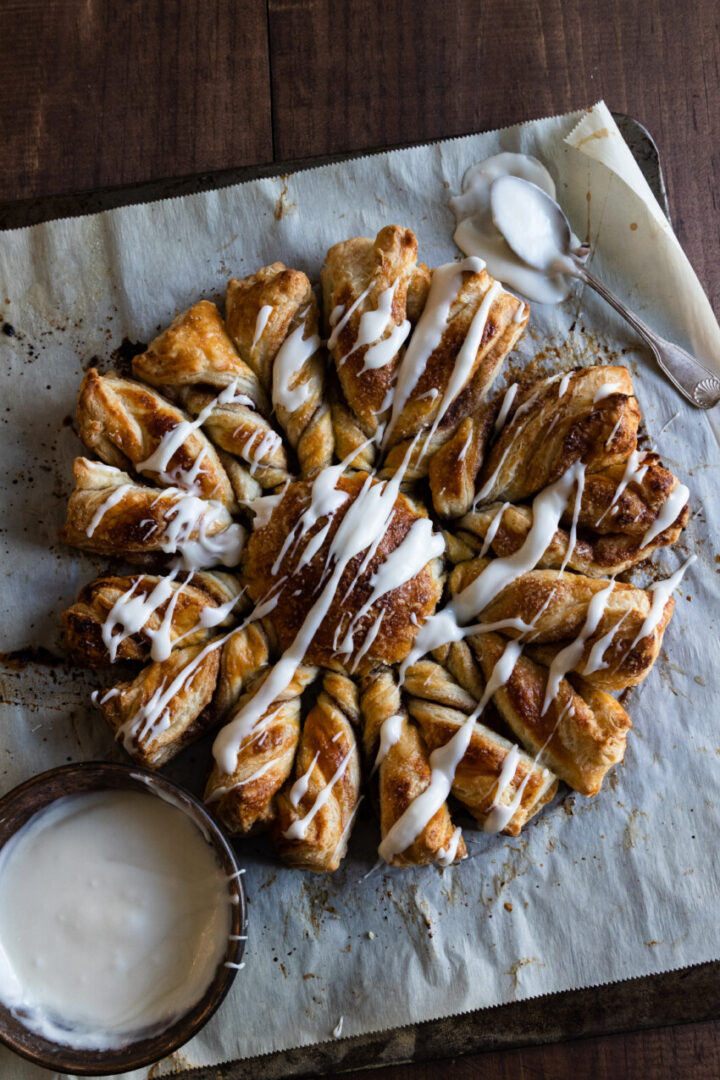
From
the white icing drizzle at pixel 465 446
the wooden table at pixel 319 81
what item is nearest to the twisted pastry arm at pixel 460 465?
the white icing drizzle at pixel 465 446

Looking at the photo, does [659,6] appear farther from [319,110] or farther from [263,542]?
[263,542]

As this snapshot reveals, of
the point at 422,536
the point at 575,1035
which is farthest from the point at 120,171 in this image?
the point at 575,1035

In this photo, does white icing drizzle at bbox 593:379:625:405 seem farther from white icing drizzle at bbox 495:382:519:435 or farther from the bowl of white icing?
the bowl of white icing

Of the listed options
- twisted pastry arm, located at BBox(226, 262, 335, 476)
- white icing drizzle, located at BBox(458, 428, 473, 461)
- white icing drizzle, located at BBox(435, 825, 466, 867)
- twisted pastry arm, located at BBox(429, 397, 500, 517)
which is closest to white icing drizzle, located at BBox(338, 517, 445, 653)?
twisted pastry arm, located at BBox(429, 397, 500, 517)

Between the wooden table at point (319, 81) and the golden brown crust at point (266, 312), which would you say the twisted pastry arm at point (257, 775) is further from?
the wooden table at point (319, 81)

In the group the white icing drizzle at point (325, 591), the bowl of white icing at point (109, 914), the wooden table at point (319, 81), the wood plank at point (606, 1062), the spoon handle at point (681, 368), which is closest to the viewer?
the bowl of white icing at point (109, 914)

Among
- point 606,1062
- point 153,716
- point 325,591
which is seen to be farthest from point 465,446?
point 606,1062
